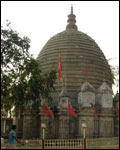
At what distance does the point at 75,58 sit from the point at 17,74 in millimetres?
11196

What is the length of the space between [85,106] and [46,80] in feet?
21.1

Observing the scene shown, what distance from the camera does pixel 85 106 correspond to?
2258 centimetres

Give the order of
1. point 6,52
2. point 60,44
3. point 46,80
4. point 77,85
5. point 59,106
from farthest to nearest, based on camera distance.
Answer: point 60,44
point 77,85
point 59,106
point 46,80
point 6,52

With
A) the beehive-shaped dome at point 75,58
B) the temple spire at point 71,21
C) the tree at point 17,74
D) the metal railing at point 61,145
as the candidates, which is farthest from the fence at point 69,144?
the temple spire at point 71,21

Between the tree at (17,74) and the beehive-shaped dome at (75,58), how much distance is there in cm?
846

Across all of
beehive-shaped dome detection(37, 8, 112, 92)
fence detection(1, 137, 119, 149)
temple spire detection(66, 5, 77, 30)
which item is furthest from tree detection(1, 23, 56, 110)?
temple spire detection(66, 5, 77, 30)

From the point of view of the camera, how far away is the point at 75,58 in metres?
26.4

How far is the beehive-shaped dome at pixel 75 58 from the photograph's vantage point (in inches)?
1002

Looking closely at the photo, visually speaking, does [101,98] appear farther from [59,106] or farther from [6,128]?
[6,128]

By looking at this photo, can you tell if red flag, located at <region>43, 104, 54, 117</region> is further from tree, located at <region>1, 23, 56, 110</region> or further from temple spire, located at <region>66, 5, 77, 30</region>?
temple spire, located at <region>66, 5, 77, 30</region>

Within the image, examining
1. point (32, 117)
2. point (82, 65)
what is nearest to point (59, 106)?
point (32, 117)

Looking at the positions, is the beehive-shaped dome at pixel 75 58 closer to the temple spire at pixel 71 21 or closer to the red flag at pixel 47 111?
the temple spire at pixel 71 21

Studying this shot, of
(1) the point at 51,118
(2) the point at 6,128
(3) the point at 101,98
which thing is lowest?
(2) the point at 6,128

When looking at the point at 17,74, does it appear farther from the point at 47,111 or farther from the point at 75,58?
the point at 75,58
